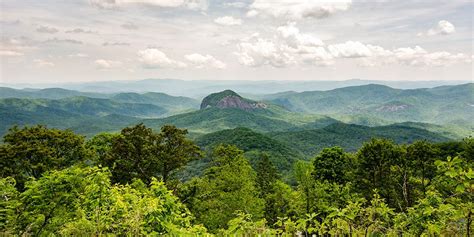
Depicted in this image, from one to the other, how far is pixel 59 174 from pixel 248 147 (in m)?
183

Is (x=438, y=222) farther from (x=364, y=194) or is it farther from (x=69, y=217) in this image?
(x=364, y=194)

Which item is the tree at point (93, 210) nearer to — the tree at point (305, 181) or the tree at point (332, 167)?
the tree at point (305, 181)

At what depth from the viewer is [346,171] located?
43.6 metres

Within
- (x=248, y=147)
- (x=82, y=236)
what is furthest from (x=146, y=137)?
(x=248, y=147)

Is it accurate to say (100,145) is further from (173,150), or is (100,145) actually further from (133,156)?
(173,150)

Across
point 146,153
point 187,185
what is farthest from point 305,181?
point 146,153

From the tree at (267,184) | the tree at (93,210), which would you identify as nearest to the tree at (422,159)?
the tree at (267,184)

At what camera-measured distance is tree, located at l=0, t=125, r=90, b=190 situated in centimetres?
2958

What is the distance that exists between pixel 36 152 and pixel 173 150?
13.3 metres

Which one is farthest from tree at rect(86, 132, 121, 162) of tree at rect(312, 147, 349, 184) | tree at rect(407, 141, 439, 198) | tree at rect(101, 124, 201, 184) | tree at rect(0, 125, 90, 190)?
tree at rect(407, 141, 439, 198)

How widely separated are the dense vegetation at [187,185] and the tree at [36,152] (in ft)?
0.32

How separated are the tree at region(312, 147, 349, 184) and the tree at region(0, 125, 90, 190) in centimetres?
3036

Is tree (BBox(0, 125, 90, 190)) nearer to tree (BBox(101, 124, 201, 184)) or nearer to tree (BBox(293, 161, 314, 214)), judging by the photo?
tree (BBox(101, 124, 201, 184))

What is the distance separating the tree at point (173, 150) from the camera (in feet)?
111
